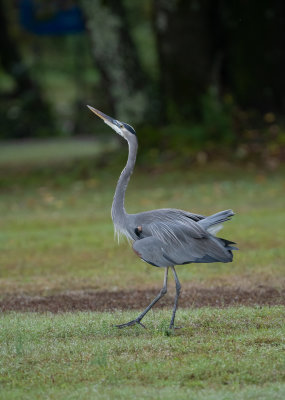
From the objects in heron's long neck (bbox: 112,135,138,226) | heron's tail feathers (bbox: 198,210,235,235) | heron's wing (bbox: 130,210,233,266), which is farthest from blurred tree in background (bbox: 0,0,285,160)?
heron's wing (bbox: 130,210,233,266)

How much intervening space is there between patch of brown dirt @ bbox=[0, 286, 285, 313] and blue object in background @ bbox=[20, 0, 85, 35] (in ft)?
43.4

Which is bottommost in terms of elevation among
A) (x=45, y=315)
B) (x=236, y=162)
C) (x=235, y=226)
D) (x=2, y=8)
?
(x=45, y=315)

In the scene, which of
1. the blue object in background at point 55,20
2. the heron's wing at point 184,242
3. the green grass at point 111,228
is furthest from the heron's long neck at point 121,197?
the blue object in background at point 55,20

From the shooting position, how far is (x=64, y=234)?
46.4ft

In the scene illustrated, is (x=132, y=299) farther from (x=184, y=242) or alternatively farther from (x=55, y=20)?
(x=55, y=20)

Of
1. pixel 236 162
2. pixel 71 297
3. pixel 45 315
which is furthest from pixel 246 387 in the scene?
pixel 236 162

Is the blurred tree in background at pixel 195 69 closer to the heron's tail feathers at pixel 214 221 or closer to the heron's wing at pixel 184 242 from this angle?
the heron's tail feathers at pixel 214 221

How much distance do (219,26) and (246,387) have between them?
16691mm

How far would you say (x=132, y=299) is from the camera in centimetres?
948

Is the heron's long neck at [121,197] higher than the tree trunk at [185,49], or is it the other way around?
the tree trunk at [185,49]

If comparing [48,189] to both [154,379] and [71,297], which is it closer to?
[71,297]

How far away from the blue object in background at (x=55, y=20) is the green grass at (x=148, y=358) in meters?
15.2

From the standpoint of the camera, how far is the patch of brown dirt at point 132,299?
8984mm

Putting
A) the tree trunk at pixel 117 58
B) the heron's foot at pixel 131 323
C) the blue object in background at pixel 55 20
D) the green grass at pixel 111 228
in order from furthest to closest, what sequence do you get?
the blue object in background at pixel 55 20 → the tree trunk at pixel 117 58 → the green grass at pixel 111 228 → the heron's foot at pixel 131 323
